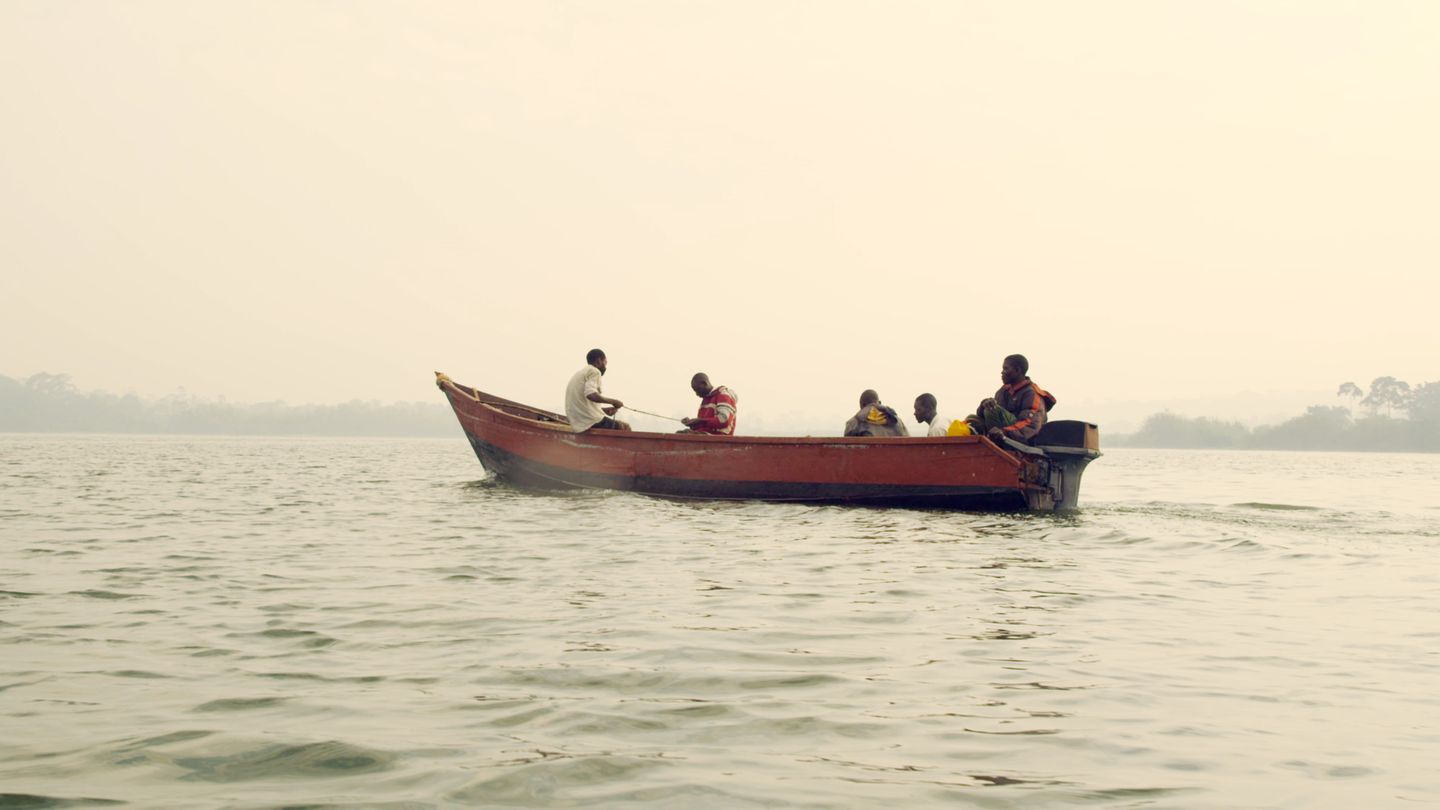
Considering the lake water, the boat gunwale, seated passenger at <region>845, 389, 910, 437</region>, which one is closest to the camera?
the lake water

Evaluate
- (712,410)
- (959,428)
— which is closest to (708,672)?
(959,428)

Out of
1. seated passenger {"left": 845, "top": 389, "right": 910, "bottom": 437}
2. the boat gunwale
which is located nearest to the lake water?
the boat gunwale

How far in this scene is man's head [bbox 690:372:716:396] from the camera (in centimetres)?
1766

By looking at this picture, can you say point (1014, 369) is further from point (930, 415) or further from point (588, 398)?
point (588, 398)

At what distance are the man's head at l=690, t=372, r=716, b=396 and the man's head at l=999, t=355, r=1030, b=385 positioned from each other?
15.4ft

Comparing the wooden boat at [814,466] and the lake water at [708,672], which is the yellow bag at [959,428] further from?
the lake water at [708,672]

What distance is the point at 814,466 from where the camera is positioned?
52.0ft

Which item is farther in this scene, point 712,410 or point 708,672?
point 712,410

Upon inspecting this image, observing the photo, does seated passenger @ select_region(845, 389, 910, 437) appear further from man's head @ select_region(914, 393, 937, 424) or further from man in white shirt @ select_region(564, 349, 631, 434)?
man in white shirt @ select_region(564, 349, 631, 434)

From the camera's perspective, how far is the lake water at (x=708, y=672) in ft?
12.4

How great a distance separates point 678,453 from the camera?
54.9ft

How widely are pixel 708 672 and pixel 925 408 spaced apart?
11.6 meters

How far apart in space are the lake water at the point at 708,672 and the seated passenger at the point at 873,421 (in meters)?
4.54

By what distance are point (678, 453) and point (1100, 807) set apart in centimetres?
1334
